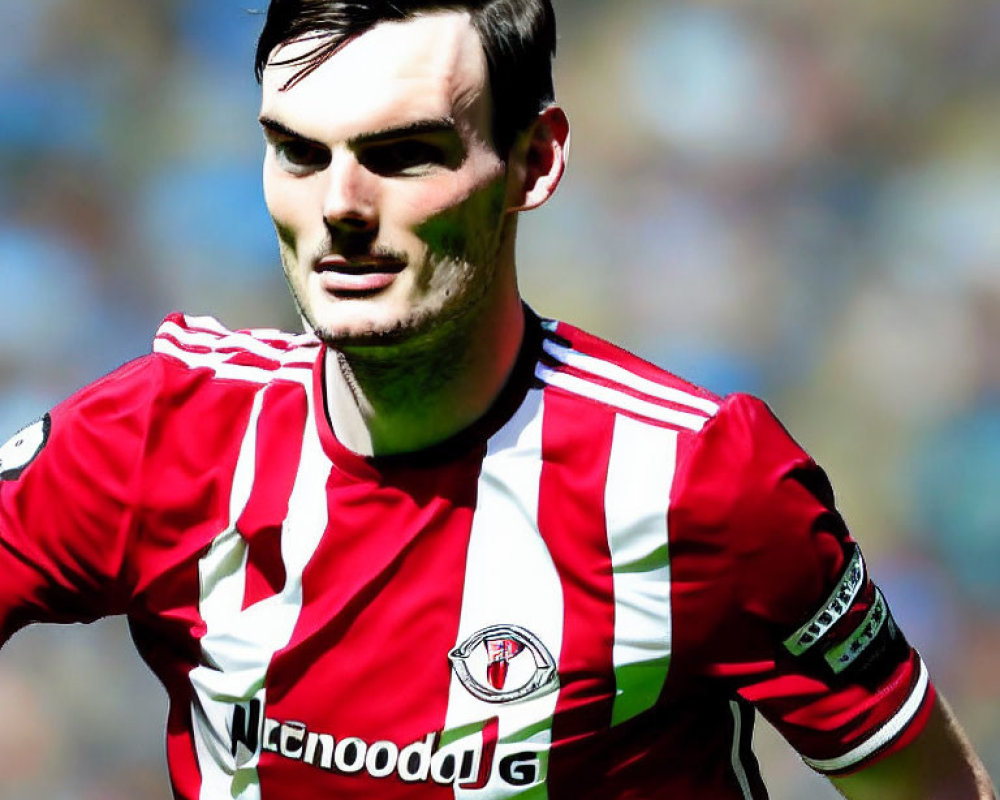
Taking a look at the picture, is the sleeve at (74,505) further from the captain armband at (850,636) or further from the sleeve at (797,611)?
the captain armband at (850,636)

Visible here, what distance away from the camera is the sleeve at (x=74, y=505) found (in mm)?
1757

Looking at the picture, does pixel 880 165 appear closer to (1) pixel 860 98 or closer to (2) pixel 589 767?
(1) pixel 860 98

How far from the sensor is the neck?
1680 mm

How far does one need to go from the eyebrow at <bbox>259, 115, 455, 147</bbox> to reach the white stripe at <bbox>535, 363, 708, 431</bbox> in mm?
349

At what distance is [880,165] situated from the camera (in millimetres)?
4863

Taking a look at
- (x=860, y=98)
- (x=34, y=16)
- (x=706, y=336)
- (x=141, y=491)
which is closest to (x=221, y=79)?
(x=34, y=16)

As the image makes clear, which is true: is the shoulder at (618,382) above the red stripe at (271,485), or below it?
above

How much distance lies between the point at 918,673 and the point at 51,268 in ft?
11.1

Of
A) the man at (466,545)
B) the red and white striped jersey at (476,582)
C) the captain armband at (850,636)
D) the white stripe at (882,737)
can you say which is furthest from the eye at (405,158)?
the white stripe at (882,737)

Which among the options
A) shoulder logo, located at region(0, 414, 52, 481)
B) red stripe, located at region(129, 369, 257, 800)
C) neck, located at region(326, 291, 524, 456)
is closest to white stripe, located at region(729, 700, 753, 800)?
neck, located at region(326, 291, 524, 456)

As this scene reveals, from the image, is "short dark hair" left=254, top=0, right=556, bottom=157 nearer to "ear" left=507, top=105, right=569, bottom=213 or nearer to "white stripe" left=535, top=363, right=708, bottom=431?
"ear" left=507, top=105, right=569, bottom=213

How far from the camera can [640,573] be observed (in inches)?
67.2

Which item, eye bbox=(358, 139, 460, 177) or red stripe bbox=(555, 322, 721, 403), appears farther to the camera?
red stripe bbox=(555, 322, 721, 403)

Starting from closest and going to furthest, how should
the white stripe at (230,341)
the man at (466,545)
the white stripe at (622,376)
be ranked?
1. the man at (466,545)
2. the white stripe at (622,376)
3. the white stripe at (230,341)
